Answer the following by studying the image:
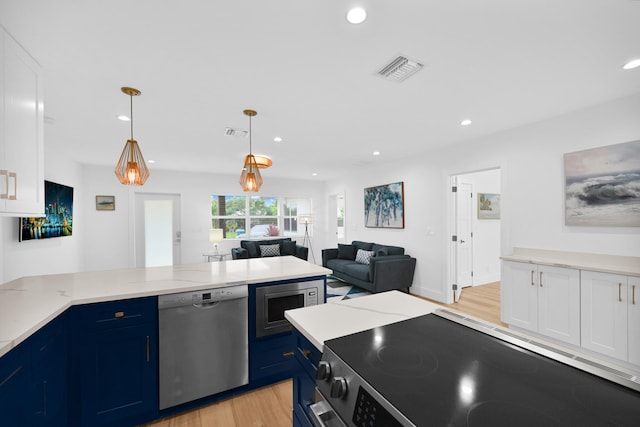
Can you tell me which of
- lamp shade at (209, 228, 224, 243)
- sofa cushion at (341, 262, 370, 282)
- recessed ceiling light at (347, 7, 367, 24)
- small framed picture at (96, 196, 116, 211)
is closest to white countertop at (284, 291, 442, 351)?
→ recessed ceiling light at (347, 7, 367, 24)

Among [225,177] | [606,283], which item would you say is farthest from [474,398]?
[225,177]

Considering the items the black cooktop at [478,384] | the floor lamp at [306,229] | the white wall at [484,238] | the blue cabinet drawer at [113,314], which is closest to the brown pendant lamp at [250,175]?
the blue cabinet drawer at [113,314]

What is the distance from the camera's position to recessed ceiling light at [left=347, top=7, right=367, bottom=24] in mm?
1392

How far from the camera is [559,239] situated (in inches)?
112

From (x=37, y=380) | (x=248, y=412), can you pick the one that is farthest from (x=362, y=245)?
(x=37, y=380)

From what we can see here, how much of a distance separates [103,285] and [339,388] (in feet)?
6.13

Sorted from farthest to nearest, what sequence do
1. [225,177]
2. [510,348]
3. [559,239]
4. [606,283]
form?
[225,177] → [559,239] → [606,283] → [510,348]

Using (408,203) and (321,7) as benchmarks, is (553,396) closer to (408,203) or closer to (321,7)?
(321,7)

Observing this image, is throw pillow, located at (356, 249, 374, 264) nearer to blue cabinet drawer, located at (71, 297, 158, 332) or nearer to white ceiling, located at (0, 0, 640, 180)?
white ceiling, located at (0, 0, 640, 180)

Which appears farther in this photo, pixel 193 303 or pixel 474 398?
pixel 193 303

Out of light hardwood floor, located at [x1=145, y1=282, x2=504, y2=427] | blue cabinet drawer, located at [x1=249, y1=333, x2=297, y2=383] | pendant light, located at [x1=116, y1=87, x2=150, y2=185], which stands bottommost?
light hardwood floor, located at [x1=145, y1=282, x2=504, y2=427]

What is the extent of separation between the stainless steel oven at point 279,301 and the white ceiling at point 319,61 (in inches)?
65.1

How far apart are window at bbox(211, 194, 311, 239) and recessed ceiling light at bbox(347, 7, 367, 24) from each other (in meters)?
5.68

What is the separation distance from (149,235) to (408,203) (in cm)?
547
